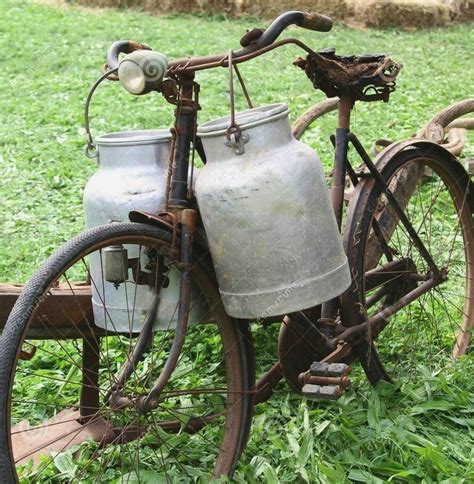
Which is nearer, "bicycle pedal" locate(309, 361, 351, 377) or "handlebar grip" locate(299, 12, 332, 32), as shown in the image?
"handlebar grip" locate(299, 12, 332, 32)

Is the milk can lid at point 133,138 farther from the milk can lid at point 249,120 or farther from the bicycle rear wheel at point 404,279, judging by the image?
the bicycle rear wheel at point 404,279

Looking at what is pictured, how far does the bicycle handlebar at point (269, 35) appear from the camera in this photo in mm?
2664

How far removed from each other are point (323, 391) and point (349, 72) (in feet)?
3.94

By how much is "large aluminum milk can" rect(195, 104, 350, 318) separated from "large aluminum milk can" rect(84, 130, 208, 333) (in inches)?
6.6

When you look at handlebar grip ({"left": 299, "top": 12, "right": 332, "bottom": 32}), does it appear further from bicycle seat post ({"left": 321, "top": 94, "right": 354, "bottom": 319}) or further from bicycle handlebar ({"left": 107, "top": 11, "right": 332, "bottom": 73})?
bicycle seat post ({"left": 321, "top": 94, "right": 354, "bottom": 319})

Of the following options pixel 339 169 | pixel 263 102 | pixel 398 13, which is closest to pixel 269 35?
pixel 339 169

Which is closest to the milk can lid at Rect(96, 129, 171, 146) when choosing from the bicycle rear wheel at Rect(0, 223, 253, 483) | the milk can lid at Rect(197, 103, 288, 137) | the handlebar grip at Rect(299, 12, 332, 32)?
the milk can lid at Rect(197, 103, 288, 137)

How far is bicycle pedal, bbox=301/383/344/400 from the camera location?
2992 mm

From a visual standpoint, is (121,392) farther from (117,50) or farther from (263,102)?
(263,102)

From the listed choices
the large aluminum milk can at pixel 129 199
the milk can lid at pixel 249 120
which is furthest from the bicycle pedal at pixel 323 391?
the milk can lid at pixel 249 120

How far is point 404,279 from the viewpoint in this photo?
369 centimetres

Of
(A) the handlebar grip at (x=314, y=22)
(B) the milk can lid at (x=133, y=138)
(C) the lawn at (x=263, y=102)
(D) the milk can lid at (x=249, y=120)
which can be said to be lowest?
(C) the lawn at (x=263, y=102)

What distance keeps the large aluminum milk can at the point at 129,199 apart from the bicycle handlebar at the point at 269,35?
27cm

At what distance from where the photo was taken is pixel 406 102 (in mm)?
9164
